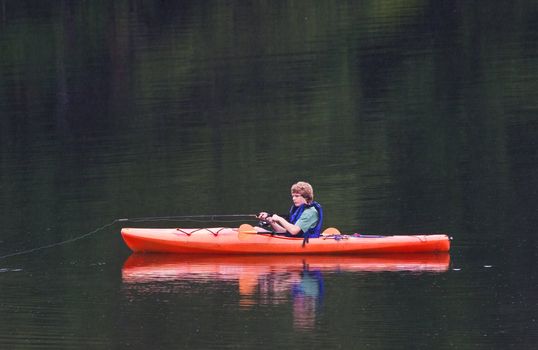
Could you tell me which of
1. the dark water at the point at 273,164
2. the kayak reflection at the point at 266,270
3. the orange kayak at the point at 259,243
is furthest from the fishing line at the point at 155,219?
the kayak reflection at the point at 266,270

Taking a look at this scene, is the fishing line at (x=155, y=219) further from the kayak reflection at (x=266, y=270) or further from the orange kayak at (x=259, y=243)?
the kayak reflection at (x=266, y=270)

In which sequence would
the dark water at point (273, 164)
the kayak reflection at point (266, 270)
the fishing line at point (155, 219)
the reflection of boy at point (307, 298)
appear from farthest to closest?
the fishing line at point (155, 219) → the kayak reflection at point (266, 270) → the dark water at point (273, 164) → the reflection of boy at point (307, 298)

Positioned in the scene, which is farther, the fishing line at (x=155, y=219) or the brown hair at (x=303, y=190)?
the fishing line at (x=155, y=219)

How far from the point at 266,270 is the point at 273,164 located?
303 inches

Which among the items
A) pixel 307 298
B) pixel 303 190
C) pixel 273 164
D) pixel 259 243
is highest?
pixel 303 190

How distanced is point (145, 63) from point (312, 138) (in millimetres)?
13441

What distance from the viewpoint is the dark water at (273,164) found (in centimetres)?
1391

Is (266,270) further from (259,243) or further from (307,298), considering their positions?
(307,298)

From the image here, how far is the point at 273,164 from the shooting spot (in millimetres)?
23781

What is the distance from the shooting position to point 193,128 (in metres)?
28.0

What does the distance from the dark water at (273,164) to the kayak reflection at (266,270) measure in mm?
48

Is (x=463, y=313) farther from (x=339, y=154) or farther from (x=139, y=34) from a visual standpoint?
(x=139, y=34)

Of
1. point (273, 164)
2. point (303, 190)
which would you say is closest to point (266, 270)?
point (303, 190)

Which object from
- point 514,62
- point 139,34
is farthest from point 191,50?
point 514,62
